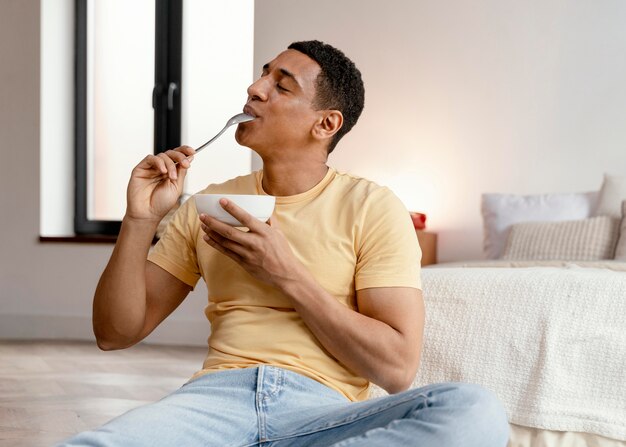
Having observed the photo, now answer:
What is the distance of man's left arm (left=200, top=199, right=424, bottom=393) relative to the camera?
145 cm

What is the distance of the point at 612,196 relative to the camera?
399 centimetres

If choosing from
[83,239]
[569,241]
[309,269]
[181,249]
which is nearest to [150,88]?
[83,239]

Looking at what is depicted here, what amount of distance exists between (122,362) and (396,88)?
2.00 metres

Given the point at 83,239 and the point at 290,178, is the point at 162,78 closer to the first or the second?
the point at 83,239

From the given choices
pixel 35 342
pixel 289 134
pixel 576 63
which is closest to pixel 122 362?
pixel 35 342

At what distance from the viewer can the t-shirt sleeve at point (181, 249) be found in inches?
66.2

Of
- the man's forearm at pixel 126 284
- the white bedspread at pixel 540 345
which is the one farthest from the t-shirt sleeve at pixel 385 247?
the white bedspread at pixel 540 345

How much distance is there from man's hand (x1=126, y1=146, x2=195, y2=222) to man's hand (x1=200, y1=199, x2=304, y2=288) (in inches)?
5.6

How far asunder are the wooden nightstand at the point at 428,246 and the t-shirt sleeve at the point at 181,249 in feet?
9.71

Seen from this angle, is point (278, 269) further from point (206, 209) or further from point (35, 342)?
point (35, 342)

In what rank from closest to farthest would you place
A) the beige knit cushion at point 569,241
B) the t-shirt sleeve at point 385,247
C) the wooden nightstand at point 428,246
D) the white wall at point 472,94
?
the t-shirt sleeve at point 385,247 < the beige knit cushion at point 569,241 < the white wall at point 472,94 < the wooden nightstand at point 428,246

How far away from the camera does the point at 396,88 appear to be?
4.98 meters

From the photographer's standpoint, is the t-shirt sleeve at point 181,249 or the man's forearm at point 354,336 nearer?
the man's forearm at point 354,336

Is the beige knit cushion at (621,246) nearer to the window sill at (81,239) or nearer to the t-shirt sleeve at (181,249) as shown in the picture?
the t-shirt sleeve at (181,249)
